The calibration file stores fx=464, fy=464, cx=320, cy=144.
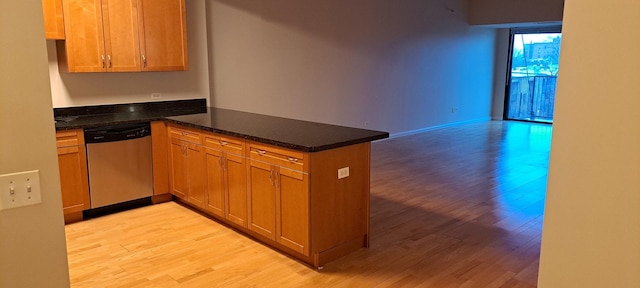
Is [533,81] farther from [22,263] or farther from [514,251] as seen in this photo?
[22,263]

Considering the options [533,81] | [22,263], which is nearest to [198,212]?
[22,263]

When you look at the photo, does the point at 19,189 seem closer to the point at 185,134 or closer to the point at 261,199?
the point at 261,199

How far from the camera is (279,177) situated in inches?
130

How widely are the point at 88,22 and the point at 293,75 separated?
3113 millimetres

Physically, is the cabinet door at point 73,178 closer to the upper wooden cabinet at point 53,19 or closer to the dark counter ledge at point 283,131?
the dark counter ledge at point 283,131

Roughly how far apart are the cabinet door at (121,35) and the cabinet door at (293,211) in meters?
2.24

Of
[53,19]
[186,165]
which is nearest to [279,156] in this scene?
[186,165]

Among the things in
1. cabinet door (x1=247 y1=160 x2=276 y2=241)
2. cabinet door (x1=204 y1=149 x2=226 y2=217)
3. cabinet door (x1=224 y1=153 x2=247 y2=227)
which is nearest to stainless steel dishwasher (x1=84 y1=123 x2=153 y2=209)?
cabinet door (x1=204 y1=149 x2=226 y2=217)

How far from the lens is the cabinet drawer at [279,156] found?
310 centimetres

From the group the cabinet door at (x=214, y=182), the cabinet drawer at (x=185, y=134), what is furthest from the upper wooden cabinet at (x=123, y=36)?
the cabinet door at (x=214, y=182)

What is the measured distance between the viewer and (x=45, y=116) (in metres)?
1.35

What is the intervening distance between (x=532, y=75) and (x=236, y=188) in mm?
9333

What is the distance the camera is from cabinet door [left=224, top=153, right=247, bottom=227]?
3.68m

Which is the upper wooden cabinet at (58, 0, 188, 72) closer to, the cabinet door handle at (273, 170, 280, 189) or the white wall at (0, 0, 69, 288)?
the cabinet door handle at (273, 170, 280, 189)
